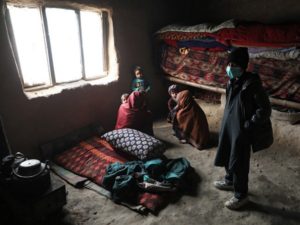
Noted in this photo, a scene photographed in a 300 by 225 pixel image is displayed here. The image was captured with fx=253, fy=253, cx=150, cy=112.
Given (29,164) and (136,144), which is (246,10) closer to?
(136,144)

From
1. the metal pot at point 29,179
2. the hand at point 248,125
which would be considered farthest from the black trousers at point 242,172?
the metal pot at point 29,179

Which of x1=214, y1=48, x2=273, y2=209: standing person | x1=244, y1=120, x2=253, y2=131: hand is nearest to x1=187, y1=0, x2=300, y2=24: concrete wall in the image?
x1=214, y1=48, x2=273, y2=209: standing person

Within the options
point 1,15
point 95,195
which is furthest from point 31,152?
point 1,15

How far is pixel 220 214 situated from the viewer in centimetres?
278

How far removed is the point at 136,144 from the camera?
12.0 ft

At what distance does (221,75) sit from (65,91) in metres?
2.83

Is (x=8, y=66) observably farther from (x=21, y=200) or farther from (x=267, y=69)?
(x=267, y=69)

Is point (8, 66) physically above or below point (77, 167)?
above

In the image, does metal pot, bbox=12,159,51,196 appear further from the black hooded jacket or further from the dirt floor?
the black hooded jacket

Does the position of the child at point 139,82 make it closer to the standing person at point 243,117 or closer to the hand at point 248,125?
the standing person at point 243,117

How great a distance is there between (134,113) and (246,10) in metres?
3.21

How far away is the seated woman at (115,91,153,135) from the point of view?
14.1ft

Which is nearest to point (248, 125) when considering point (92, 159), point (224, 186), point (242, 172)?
point (242, 172)

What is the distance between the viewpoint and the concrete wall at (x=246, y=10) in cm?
464
